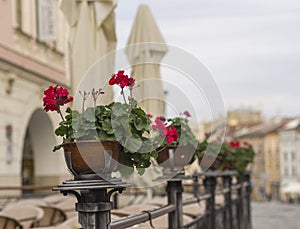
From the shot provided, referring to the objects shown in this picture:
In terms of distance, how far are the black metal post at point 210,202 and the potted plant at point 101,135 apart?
3434 millimetres

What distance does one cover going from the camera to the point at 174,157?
15.7 ft

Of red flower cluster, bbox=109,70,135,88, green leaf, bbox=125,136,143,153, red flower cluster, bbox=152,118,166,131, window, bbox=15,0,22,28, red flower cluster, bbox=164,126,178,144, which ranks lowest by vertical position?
green leaf, bbox=125,136,143,153

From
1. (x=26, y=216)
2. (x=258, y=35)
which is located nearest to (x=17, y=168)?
(x=258, y=35)

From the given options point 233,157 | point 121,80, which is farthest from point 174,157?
point 233,157

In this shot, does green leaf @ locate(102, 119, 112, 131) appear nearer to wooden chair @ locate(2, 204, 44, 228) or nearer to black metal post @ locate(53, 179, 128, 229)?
black metal post @ locate(53, 179, 128, 229)

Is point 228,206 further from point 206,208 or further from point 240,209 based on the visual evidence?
point 240,209

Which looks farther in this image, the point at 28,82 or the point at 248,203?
the point at 28,82

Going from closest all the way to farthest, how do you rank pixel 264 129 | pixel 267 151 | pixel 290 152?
1. pixel 290 152
2. pixel 267 151
3. pixel 264 129

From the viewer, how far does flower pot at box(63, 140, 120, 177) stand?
2.93m

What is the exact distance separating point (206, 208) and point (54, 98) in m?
3.67


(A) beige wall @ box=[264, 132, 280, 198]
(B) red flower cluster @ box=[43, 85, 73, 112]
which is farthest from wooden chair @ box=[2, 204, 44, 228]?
(A) beige wall @ box=[264, 132, 280, 198]

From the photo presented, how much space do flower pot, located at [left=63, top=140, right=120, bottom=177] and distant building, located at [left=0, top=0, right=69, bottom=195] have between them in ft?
37.2

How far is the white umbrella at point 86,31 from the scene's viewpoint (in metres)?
7.64

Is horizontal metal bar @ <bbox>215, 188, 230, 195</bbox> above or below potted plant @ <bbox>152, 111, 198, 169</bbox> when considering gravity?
below
